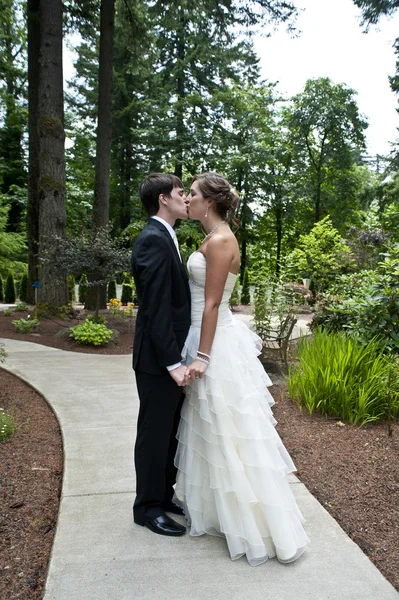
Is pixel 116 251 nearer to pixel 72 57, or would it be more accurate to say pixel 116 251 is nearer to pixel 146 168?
pixel 146 168

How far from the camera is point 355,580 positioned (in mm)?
2125

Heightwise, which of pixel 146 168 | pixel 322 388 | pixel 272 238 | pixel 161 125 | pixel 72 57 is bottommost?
pixel 322 388

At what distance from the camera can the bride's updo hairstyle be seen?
8.07 ft

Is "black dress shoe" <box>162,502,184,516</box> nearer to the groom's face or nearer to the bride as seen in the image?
the bride

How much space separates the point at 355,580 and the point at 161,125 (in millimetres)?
18830

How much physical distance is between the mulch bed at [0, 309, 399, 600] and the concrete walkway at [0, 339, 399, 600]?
0.34 feet

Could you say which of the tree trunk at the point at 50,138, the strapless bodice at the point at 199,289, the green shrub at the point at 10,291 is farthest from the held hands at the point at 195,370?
the green shrub at the point at 10,291

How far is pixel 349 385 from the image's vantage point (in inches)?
166

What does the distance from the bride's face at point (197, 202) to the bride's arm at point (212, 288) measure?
22cm

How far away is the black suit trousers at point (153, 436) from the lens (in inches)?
96.3

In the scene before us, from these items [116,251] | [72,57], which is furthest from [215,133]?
[116,251]

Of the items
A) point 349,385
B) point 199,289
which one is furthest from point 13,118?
point 199,289

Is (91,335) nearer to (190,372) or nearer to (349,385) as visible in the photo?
(349,385)

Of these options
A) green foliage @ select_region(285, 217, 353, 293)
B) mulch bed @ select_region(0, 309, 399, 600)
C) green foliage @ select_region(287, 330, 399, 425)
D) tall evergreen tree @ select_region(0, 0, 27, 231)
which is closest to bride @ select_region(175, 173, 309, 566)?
mulch bed @ select_region(0, 309, 399, 600)
